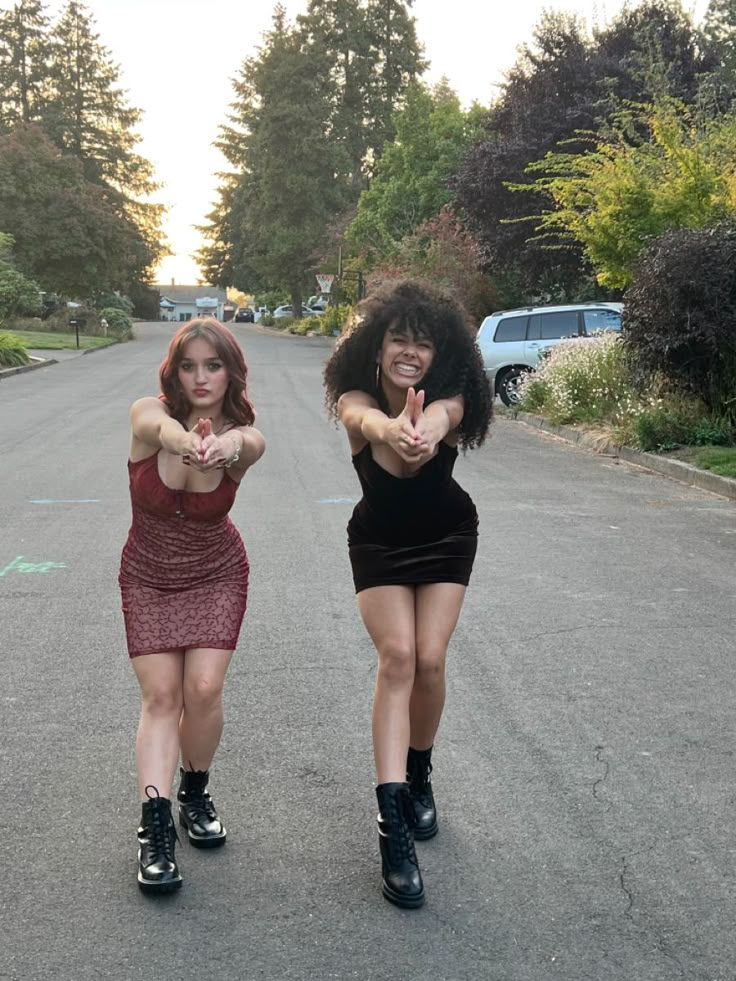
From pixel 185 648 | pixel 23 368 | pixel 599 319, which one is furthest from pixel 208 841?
pixel 23 368

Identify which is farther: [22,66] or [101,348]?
[22,66]

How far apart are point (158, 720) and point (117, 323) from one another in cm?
5773

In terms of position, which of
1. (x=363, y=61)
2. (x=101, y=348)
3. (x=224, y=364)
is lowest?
(x=101, y=348)

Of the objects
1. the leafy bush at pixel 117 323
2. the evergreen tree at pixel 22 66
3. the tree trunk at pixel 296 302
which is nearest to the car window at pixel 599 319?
the leafy bush at pixel 117 323

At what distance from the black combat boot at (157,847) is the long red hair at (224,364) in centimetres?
119

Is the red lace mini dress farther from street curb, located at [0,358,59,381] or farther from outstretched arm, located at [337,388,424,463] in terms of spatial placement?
street curb, located at [0,358,59,381]

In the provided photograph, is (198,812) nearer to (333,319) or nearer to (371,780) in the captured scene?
(371,780)

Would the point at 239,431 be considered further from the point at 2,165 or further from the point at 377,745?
the point at 2,165

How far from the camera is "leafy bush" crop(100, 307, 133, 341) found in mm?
57406

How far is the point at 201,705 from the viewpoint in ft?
12.8

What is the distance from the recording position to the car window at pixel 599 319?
23031 mm

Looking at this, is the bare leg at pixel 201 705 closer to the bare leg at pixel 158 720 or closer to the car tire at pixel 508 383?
the bare leg at pixel 158 720

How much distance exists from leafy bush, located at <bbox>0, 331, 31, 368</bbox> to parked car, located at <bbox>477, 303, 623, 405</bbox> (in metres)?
14.3

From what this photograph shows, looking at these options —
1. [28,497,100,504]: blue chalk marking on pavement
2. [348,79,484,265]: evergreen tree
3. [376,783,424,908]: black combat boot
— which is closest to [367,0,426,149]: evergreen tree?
[348,79,484,265]: evergreen tree
